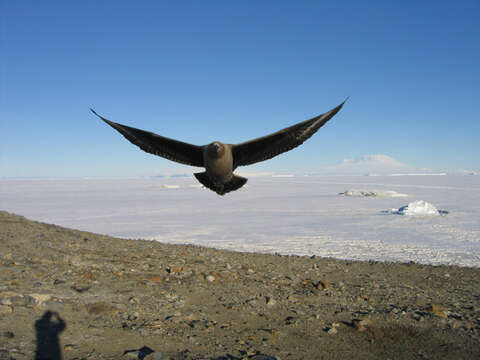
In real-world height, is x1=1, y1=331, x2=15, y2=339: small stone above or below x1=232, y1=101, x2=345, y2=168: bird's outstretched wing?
below

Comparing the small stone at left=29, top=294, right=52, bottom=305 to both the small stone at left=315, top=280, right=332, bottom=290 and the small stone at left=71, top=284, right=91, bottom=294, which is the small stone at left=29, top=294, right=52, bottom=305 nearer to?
the small stone at left=71, top=284, right=91, bottom=294

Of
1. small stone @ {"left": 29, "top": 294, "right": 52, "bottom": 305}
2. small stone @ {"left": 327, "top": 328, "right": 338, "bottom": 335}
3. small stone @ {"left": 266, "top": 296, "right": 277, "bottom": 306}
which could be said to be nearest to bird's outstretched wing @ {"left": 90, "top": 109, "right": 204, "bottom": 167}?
small stone @ {"left": 29, "top": 294, "right": 52, "bottom": 305}

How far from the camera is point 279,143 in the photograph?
5.35 metres

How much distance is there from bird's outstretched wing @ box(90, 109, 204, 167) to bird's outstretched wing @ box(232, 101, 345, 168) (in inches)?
24.3

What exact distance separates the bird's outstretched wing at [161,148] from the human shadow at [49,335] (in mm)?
3599

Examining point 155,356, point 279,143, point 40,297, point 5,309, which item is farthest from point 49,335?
point 279,143

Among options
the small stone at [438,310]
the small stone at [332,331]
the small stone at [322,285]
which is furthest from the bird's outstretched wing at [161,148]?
the small stone at [438,310]

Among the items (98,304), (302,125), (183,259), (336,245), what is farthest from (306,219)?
(302,125)

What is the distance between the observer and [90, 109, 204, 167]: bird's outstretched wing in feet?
17.7

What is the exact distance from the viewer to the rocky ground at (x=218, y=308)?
670 centimetres

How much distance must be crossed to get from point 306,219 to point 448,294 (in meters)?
18.9

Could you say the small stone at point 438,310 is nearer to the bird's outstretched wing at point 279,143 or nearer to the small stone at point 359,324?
the small stone at point 359,324

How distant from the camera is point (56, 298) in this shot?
7949 millimetres

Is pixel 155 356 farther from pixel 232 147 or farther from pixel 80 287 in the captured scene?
pixel 232 147
